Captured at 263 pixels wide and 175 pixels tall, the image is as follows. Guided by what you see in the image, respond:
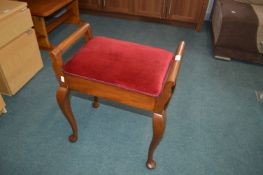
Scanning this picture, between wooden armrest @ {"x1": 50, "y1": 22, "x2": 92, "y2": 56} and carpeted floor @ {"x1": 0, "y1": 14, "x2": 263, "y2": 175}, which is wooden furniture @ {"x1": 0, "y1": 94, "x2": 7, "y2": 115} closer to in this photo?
carpeted floor @ {"x1": 0, "y1": 14, "x2": 263, "y2": 175}

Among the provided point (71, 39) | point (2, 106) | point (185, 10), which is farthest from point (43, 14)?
point (185, 10)

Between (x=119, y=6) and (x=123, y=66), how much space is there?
1984 mm

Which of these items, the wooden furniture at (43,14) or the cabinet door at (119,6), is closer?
the wooden furniture at (43,14)

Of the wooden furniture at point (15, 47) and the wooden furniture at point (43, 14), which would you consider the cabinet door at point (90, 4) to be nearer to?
the wooden furniture at point (43, 14)

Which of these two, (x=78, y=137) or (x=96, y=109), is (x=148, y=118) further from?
(x=78, y=137)

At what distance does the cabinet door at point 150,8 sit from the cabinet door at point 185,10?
0.09 m

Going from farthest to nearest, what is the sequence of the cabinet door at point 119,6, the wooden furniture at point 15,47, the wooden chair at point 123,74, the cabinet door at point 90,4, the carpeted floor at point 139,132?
the cabinet door at point 90,4, the cabinet door at point 119,6, the wooden furniture at point 15,47, the carpeted floor at point 139,132, the wooden chair at point 123,74

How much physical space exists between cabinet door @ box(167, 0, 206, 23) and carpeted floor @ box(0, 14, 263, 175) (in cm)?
89

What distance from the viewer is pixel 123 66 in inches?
40.7

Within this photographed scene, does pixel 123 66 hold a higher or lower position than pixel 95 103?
higher

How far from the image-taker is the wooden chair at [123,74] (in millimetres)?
949

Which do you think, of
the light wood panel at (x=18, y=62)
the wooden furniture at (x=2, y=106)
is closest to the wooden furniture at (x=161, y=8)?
the light wood panel at (x=18, y=62)

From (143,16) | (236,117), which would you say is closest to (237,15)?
(236,117)

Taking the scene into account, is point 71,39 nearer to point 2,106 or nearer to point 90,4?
point 2,106
